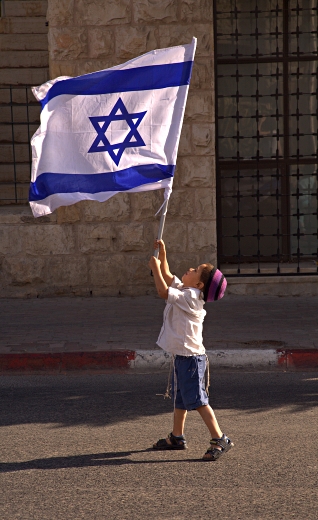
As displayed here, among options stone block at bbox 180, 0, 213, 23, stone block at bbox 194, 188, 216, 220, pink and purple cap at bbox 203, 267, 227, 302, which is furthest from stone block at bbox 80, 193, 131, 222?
pink and purple cap at bbox 203, 267, 227, 302

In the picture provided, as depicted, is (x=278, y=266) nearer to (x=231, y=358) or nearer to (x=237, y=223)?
(x=237, y=223)

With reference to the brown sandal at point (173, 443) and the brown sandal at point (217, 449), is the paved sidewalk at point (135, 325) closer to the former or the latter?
the brown sandal at point (173, 443)

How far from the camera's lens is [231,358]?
765cm

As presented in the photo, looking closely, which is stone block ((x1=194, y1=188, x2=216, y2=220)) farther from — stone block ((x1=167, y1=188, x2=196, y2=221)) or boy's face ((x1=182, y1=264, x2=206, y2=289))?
boy's face ((x1=182, y1=264, x2=206, y2=289))

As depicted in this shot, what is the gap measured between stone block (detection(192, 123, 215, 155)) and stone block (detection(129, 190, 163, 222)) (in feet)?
2.56

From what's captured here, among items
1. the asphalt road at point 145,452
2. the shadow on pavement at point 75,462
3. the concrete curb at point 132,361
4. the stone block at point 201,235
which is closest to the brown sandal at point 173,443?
the asphalt road at point 145,452

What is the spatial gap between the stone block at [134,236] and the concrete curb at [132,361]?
3.33 meters

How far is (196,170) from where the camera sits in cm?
1082

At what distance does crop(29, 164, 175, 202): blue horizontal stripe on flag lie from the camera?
5.47 metres

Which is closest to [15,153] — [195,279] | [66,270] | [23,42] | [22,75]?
[22,75]

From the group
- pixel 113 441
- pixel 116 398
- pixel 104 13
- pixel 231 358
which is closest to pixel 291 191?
pixel 104 13

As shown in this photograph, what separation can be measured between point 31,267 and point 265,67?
432cm

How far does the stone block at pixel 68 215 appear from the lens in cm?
1082

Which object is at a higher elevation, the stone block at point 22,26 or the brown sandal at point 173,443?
the stone block at point 22,26
